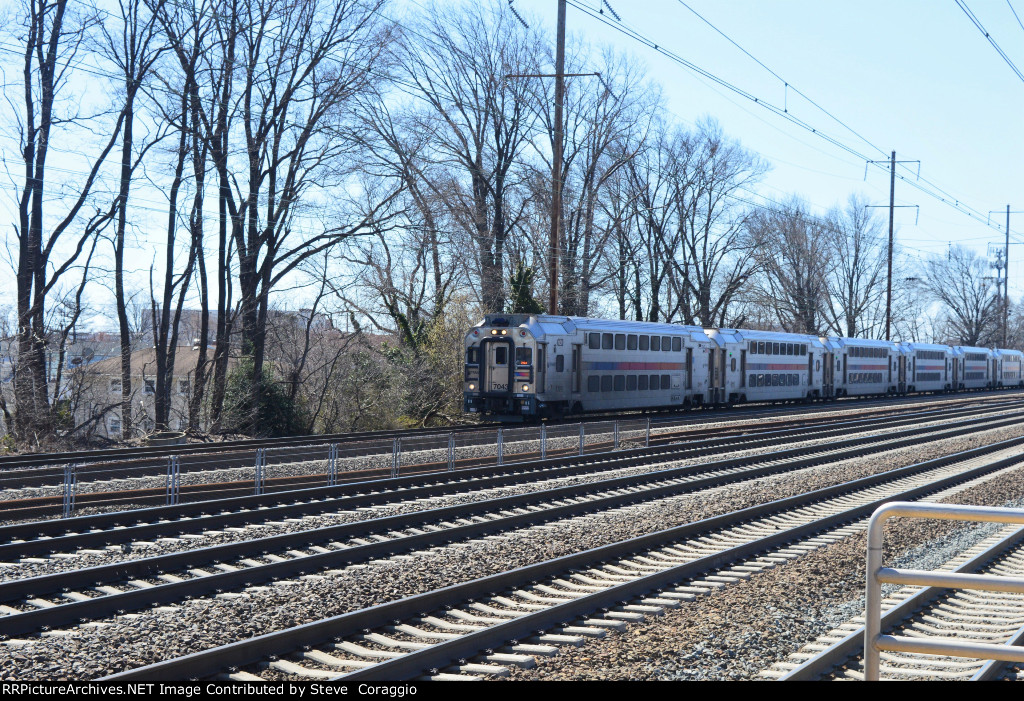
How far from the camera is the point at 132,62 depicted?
1081 inches

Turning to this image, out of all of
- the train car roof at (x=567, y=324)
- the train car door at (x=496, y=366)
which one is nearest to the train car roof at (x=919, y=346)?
the train car roof at (x=567, y=324)

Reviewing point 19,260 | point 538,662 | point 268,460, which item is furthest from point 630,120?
point 538,662

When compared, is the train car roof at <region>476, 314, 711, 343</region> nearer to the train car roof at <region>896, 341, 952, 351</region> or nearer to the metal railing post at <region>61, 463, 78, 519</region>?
the metal railing post at <region>61, 463, 78, 519</region>

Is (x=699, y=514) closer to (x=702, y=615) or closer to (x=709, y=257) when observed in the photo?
(x=702, y=615)

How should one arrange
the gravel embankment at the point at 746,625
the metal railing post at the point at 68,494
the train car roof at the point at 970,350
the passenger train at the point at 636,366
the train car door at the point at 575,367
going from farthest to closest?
the train car roof at the point at 970,350 < the train car door at the point at 575,367 < the passenger train at the point at 636,366 < the metal railing post at the point at 68,494 < the gravel embankment at the point at 746,625

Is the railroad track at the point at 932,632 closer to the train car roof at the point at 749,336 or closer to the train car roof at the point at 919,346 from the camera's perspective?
the train car roof at the point at 749,336

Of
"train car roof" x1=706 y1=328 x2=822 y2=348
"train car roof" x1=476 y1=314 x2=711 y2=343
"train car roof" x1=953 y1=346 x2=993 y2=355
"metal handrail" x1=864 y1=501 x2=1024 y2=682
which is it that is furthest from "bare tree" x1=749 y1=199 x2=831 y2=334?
"metal handrail" x1=864 y1=501 x2=1024 y2=682

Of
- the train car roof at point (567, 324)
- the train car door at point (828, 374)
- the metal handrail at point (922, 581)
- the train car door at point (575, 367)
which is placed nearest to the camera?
the metal handrail at point (922, 581)

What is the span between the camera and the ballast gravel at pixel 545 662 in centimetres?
702

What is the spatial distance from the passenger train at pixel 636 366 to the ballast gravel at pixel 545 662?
53.3 ft

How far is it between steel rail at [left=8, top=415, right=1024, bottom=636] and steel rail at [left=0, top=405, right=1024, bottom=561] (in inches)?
65.7

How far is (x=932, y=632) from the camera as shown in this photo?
838cm

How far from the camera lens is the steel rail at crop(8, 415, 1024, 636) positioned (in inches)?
326

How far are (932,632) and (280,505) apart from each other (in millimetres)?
9362
